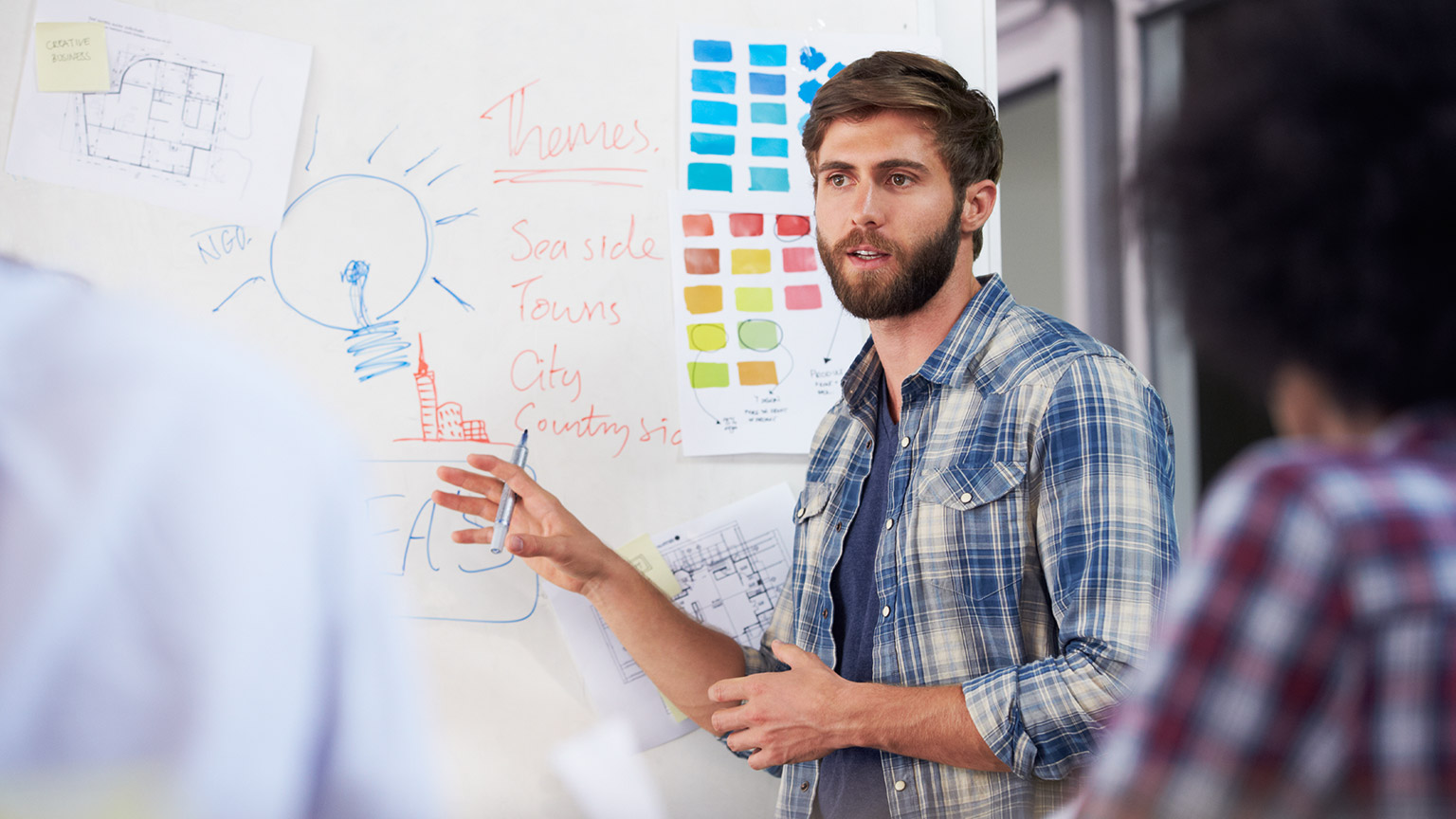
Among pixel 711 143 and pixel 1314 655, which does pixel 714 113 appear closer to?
pixel 711 143

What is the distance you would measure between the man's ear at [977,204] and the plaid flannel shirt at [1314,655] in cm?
84

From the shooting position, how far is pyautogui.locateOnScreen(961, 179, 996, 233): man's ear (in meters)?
1.15

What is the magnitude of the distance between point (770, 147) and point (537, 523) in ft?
1.89

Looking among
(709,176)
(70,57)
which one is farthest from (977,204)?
(70,57)

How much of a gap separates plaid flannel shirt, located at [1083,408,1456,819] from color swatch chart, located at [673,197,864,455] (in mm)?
881

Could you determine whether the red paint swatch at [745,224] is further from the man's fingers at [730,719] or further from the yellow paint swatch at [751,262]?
the man's fingers at [730,719]

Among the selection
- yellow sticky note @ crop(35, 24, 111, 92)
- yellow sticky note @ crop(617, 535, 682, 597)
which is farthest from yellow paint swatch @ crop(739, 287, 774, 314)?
yellow sticky note @ crop(35, 24, 111, 92)

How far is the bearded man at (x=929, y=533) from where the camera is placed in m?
0.87

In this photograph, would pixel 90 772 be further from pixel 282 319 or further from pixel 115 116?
pixel 115 116

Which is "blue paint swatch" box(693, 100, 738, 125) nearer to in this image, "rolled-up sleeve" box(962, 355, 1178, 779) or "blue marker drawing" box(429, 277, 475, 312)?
"blue marker drawing" box(429, 277, 475, 312)

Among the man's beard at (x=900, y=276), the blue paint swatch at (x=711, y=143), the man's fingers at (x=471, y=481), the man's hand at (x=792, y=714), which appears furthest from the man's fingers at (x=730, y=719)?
the blue paint swatch at (x=711, y=143)

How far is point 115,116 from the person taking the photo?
1.11 meters

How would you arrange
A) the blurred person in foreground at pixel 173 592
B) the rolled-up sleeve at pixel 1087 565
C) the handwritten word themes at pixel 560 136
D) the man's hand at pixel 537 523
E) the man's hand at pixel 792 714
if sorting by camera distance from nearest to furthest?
1. the blurred person in foreground at pixel 173 592
2. the rolled-up sleeve at pixel 1087 565
3. the man's hand at pixel 792 714
4. the man's hand at pixel 537 523
5. the handwritten word themes at pixel 560 136

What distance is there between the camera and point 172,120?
3.65 feet
